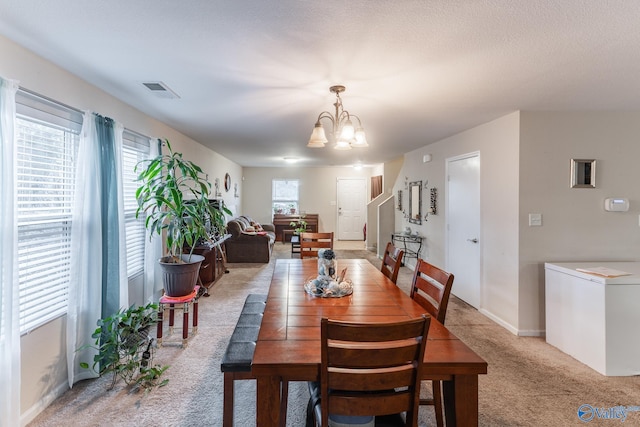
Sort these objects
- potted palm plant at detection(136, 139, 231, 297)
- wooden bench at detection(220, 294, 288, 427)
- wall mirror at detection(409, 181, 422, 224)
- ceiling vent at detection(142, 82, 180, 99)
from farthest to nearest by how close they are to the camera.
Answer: wall mirror at detection(409, 181, 422, 224)
potted palm plant at detection(136, 139, 231, 297)
ceiling vent at detection(142, 82, 180, 99)
wooden bench at detection(220, 294, 288, 427)

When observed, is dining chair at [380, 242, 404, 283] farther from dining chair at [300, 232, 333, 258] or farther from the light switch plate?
the light switch plate

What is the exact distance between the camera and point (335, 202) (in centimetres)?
983

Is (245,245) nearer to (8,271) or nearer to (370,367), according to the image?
(8,271)

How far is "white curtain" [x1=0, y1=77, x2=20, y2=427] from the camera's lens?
165cm

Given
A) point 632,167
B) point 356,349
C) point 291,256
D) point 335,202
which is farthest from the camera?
point 335,202

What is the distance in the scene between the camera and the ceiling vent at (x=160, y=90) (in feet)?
8.11

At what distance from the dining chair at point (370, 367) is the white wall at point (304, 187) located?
8.58 metres

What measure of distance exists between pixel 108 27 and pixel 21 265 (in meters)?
1.50

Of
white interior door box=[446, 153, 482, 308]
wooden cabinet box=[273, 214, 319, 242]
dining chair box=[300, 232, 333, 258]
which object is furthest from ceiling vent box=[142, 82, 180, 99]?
wooden cabinet box=[273, 214, 319, 242]

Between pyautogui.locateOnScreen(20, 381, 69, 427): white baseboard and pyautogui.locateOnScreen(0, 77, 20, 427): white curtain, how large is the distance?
194 mm

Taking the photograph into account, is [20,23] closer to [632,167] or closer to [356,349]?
[356,349]

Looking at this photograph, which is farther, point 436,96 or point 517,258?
point 517,258

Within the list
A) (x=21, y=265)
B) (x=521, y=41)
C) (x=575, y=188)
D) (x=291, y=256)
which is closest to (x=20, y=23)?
(x=21, y=265)

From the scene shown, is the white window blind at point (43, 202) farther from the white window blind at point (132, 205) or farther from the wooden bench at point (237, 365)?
the wooden bench at point (237, 365)
